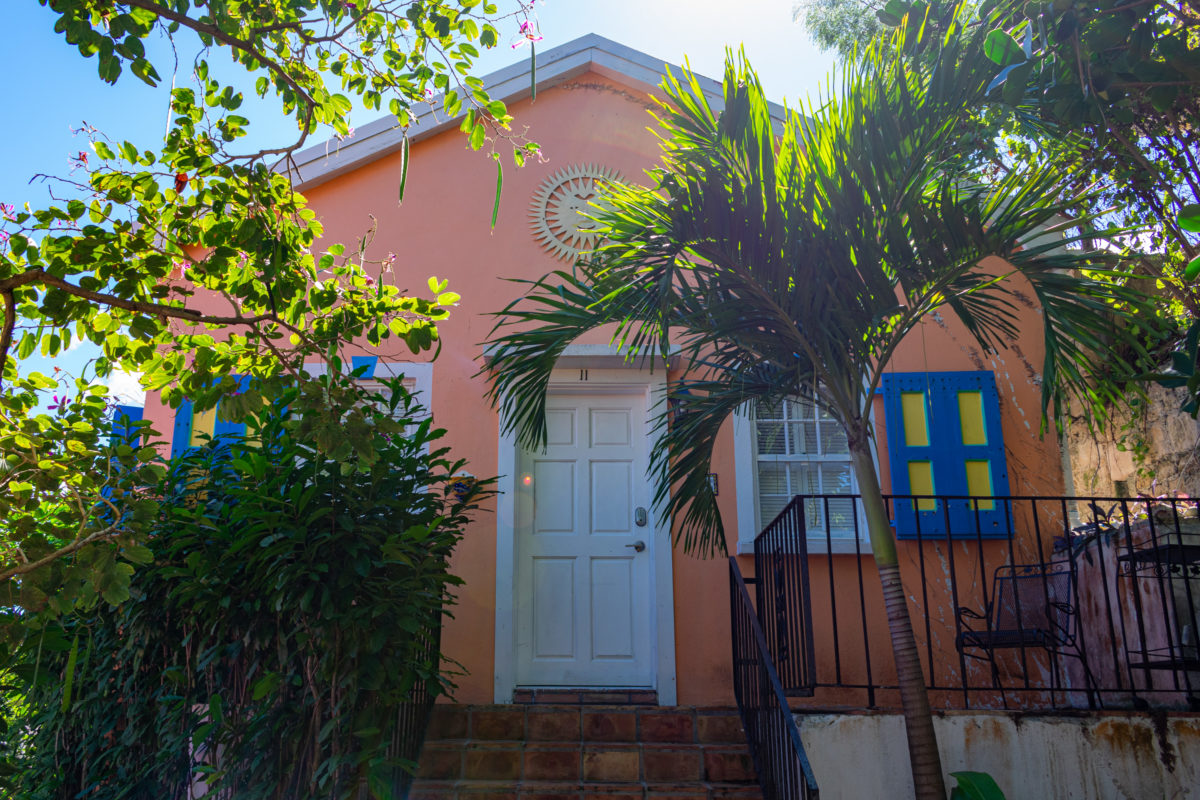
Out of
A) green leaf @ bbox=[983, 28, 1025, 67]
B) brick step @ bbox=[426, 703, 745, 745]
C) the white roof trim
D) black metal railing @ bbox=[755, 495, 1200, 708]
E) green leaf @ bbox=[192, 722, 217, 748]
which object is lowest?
brick step @ bbox=[426, 703, 745, 745]

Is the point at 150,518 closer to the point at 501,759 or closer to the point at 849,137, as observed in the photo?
the point at 501,759

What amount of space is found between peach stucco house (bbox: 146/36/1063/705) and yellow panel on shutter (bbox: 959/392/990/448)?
1.4 inches

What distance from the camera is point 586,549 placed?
5574mm

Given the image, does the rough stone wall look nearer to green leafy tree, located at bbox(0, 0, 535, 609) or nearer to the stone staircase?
the stone staircase

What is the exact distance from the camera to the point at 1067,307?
3.56m

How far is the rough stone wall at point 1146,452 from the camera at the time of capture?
5820 mm

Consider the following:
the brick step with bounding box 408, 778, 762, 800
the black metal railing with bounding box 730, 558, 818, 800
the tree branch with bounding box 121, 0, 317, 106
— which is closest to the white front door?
the black metal railing with bounding box 730, 558, 818, 800

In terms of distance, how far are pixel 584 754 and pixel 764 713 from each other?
37.9 inches

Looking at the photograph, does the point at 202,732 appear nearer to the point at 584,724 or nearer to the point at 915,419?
the point at 584,724

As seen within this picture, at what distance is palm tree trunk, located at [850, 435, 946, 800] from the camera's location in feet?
11.2

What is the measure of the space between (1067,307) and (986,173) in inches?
130

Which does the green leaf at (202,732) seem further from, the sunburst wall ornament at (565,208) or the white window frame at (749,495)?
the sunburst wall ornament at (565,208)

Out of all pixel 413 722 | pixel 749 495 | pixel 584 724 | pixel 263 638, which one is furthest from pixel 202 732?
pixel 749 495

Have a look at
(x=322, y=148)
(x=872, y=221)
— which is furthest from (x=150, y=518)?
(x=322, y=148)
